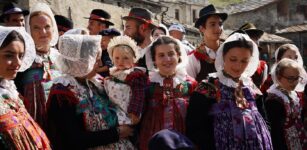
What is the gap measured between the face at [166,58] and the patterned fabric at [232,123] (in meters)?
0.45

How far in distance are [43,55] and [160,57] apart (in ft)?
4.02

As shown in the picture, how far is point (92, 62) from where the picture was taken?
3.49m

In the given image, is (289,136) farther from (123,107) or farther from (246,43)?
(123,107)

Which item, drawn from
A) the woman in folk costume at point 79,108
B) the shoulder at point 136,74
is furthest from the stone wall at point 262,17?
the woman in folk costume at point 79,108

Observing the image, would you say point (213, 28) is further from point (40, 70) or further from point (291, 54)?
point (40, 70)

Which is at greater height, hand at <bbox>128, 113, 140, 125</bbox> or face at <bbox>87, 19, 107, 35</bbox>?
face at <bbox>87, 19, 107, 35</bbox>

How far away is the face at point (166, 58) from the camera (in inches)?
156

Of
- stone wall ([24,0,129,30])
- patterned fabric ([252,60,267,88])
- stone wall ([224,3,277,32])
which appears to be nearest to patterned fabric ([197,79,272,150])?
patterned fabric ([252,60,267,88])

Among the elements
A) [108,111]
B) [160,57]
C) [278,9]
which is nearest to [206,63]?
[160,57]

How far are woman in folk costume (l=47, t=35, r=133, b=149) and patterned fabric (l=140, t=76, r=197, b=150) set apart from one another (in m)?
0.32

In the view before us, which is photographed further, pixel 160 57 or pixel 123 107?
pixel 160 57

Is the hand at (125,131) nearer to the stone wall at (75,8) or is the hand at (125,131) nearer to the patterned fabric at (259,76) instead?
the patterned fabric at (259,76)

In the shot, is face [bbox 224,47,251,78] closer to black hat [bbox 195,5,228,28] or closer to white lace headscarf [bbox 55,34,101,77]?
white lace headscarf [bbox 55,34,101,77]

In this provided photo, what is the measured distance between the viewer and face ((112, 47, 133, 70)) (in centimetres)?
397
